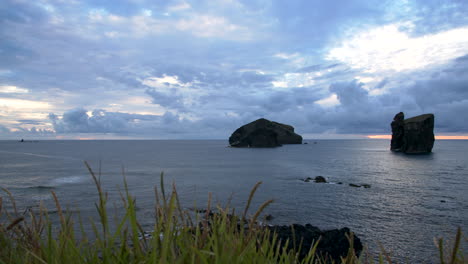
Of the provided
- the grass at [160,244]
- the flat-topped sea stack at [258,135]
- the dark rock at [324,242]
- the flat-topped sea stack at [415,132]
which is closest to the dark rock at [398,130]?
the flat-topped sea stack at [415,132]

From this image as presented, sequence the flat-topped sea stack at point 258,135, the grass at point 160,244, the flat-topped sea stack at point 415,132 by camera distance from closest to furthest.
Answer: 1. the grass at point 160,244
2. the flat-topped sea stack at point 415,132
3. the flat-topped sea stack at point 258,135

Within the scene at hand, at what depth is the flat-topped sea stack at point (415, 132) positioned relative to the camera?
11012cm

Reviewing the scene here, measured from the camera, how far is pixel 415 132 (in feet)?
373

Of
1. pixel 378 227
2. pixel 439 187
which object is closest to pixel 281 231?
pixel 378 227

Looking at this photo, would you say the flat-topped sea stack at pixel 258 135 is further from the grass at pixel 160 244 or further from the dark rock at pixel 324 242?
the grass at pixel 160 244

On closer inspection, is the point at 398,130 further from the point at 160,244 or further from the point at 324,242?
the point at 160,244

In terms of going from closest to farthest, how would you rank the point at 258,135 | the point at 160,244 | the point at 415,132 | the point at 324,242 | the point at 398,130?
the point at 160,244 → the point at 324,242 → the point at 415,132 → the point at 398,130 → the point at 258,135

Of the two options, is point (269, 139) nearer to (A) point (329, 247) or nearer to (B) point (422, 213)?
(B) point (422, 213)

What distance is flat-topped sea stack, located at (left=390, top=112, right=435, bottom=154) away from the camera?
361 feet

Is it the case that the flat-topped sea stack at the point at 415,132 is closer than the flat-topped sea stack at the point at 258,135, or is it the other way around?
the flat-topped sea stack at the point at 415,132

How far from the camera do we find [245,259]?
225 cm

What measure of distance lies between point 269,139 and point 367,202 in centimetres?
14183

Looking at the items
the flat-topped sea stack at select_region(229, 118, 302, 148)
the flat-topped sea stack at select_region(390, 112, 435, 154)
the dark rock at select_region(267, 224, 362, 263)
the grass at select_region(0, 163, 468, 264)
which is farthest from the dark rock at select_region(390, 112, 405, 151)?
the grass at select_region(0, 163, 468, 264)

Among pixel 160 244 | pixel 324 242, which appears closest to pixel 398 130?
pixel 324 242
